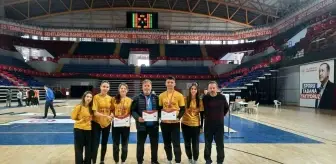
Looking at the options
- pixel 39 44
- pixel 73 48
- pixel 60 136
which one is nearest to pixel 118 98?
pixel 60 136

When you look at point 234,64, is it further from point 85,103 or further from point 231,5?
point 85,103

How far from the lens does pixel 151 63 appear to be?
39.5 meters

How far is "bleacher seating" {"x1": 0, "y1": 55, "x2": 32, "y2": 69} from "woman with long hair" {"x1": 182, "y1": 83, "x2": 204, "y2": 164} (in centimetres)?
3258

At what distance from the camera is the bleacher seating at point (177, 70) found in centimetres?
3761

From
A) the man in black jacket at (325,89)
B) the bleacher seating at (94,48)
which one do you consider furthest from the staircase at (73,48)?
the man in black jacket at (325,89)

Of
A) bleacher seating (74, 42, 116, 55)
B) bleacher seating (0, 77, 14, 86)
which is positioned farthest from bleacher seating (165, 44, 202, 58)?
bleacher seating (0, 77, 14, 86)

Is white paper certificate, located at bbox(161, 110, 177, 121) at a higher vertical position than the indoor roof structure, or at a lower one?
lower

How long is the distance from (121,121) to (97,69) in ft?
111

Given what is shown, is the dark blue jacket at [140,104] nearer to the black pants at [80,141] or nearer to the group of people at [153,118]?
the group of people at [153,118]

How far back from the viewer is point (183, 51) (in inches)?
1597

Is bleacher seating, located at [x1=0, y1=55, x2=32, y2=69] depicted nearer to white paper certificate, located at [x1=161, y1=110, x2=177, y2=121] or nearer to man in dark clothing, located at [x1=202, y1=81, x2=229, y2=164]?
white paper certificate, located at [x1=161, y1=110, x2=177, y2=121]

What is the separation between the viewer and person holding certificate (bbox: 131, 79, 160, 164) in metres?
4.88

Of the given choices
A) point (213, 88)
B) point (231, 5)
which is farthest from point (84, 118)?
point (231, 5)

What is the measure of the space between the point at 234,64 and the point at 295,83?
52.0ft
